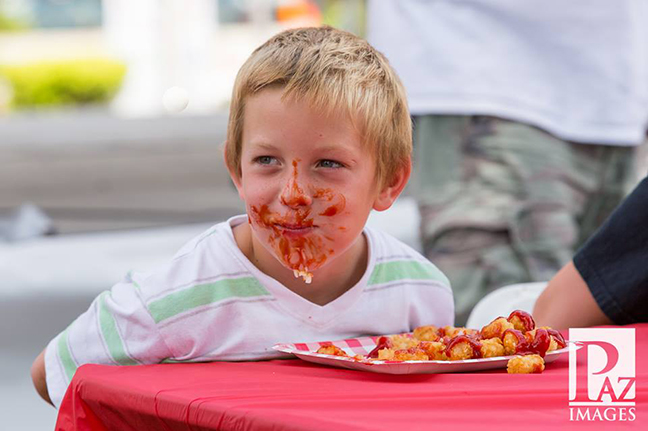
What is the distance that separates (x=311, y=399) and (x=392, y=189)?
0.52m

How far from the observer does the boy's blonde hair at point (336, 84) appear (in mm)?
1300

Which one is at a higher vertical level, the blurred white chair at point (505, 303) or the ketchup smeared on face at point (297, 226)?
the ketchup smeared on face at point (297, 226)

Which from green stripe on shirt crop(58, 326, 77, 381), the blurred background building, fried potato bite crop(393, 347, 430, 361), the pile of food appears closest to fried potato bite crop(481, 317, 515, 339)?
the pile of food

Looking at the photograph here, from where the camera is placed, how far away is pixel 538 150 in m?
2.69

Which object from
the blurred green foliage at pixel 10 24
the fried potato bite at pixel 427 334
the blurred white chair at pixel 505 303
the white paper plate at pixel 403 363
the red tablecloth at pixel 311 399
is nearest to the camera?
the red tablecloth at pixel 311 399

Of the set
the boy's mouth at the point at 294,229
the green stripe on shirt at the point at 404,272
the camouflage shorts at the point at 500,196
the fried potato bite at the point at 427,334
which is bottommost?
the camouflage shorts at the point at 500,196

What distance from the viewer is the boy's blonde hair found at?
1.30 m

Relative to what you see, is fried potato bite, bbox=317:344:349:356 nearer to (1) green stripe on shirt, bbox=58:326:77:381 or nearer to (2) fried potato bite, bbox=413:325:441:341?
(2) fried potato bite, bbox=413:325:441:341

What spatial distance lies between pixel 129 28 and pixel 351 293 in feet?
43.6

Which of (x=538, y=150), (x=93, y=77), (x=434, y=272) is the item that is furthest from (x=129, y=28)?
(x=434, y=272)

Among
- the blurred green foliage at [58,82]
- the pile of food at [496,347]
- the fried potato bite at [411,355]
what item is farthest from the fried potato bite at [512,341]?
the blurred green foliage at [58,82]

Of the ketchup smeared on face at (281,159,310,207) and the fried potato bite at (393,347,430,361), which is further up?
the ketchup smeared on face at (281,159,310,207)

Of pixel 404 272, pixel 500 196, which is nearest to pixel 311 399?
pixel 404 272

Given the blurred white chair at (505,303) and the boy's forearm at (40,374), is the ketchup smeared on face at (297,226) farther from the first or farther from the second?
the blurred white chair at (505,303)
